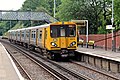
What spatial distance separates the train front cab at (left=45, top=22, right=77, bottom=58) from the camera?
79.8 feet

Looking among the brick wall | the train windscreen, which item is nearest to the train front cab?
the train windscreen

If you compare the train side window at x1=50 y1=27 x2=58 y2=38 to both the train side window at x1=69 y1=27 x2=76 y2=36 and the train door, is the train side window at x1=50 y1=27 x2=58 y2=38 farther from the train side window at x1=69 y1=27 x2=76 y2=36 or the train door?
the train side window at x1=69 y1=27 x2=76 y2=36

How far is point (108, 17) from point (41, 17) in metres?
13.4

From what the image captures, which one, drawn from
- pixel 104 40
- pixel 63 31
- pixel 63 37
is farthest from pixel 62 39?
pixel 104 40

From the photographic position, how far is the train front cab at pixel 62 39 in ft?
79.8

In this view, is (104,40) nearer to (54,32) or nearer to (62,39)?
(62,39)

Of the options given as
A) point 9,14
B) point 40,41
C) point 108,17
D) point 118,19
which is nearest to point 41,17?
point 9,14

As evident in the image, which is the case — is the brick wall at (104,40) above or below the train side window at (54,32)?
below

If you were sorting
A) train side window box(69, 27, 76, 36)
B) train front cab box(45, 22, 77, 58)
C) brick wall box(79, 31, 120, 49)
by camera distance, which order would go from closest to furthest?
1. train front cab box(45, 22, 77, 58)
2. train side window box(69, 27, 76, 36)
3. brick wall box(79, 31, 120, 49)

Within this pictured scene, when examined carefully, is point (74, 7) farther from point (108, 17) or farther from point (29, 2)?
point (29, 2)

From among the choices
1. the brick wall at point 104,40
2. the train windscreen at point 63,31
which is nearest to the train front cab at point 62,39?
the train windscreen at point 63,31

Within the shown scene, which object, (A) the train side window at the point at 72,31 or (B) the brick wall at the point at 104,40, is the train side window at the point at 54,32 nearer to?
(A) the train side window at the point at 72,31

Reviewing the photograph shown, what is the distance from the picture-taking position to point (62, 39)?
24.3 meters

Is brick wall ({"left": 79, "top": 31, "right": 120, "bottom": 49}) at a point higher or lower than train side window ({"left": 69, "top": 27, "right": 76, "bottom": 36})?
lower
